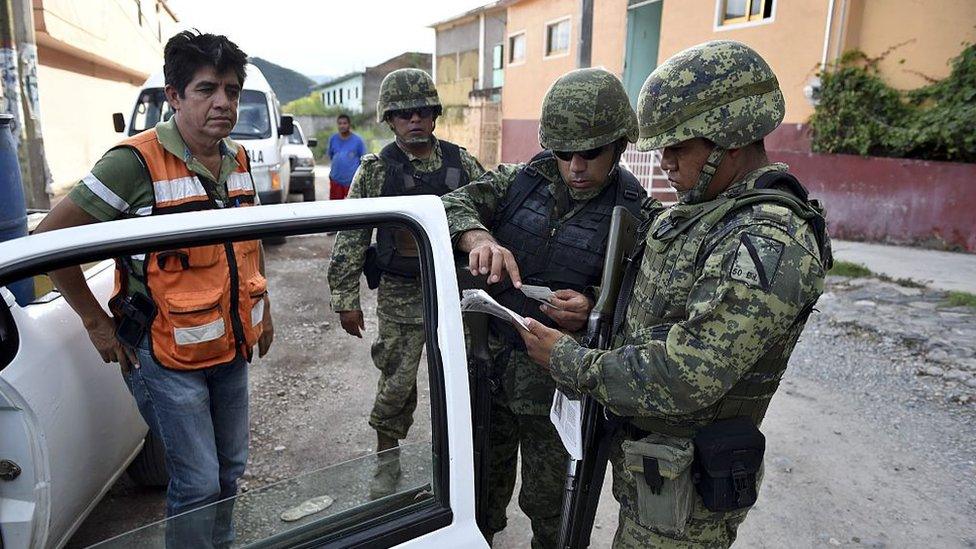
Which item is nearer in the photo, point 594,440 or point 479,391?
point 594,440

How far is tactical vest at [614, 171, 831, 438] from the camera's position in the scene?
135 centimetres

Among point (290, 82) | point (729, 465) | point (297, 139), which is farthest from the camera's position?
point (290, 82)

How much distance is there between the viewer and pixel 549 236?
1.97 metres

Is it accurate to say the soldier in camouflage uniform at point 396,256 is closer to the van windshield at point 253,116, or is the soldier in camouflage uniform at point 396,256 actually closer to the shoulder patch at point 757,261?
the shoulder patch at point 757,261

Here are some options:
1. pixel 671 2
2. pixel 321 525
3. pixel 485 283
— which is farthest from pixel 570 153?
pixel 671 2

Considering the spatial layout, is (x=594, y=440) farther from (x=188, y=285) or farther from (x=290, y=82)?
(x=290, y=82)

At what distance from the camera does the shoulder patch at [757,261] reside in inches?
48.6

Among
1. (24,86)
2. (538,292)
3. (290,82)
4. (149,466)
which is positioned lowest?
(149,466)

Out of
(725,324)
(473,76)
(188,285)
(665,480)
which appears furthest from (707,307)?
(473,76)

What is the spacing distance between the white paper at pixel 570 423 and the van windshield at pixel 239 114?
6035 millimetres

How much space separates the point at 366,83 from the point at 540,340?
130 feet

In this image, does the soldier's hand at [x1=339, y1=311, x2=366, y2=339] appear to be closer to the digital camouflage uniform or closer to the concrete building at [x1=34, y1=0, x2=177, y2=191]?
the digital camouflage uniform

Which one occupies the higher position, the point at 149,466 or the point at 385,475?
the point at 385,475

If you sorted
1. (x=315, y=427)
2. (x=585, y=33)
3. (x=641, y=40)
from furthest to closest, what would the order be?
1. (x=641, y=40)
2. (x=585, y=33)
3. (x=315, y=427)
